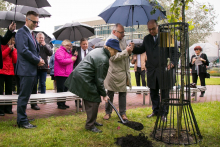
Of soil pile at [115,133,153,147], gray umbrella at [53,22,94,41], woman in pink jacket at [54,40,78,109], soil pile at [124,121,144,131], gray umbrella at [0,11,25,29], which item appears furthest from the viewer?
gray umbrella at [53,22,94,41]

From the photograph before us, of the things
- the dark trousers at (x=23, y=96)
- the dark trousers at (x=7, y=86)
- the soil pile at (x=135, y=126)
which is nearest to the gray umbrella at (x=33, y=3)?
the dark trousers at (x=7, y=86)

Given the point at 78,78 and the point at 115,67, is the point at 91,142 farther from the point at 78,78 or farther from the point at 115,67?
the point at 115,67

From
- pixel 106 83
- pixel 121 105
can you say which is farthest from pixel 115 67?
pixel 121 105

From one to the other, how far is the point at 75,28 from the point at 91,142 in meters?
4.64

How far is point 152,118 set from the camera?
4895 millimetres

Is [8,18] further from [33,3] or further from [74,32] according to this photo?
[74,32]

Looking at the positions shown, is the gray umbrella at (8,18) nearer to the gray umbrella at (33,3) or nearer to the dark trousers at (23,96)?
the gray umbrella at (33,3)

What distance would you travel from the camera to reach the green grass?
135 inches

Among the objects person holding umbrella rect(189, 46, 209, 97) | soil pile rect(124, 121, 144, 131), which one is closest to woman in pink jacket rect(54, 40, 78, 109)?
soil pile rect(124, 121, 144, 131)

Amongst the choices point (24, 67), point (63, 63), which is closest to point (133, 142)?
point (24, 67)

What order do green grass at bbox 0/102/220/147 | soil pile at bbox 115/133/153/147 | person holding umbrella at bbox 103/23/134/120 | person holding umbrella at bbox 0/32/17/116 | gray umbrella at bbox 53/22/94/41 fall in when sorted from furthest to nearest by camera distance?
gray umbrella at bbox 53/22/94/41
person holding umbrella at bbox 0/32/17/116
person holding umbrella at bbox 103/23/134/120
green grass at bbox 0/102/220/147
soil pile at bbox 115/133/153/147

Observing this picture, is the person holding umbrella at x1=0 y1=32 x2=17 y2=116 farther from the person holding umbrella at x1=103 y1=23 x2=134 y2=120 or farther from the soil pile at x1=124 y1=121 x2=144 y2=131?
the soil pile at x1=124 y1=121 x2=144 y2=131

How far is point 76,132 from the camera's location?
3902 millimetres

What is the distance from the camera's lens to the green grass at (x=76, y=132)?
3430 millimetres
